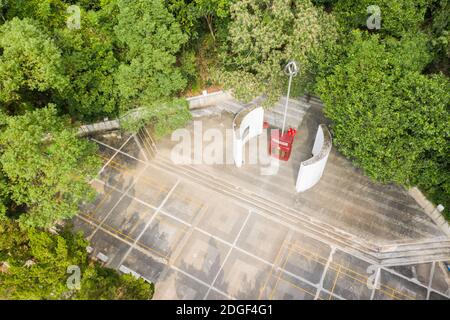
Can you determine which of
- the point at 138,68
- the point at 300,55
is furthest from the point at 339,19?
the point at 138,68

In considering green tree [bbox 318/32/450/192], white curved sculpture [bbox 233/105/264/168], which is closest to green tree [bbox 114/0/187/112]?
white curved sculpture [bbox 233/105/264/168]

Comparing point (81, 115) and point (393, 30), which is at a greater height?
point (393, 30)

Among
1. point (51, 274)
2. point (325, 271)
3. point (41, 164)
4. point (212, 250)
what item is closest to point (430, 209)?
point (325, 271)

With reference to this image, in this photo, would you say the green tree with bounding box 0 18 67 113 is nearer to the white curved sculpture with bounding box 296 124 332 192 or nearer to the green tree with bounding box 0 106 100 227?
the green tree with bounding box 0 106 100 227

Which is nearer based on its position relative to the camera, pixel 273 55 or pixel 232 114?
pixel 273 55

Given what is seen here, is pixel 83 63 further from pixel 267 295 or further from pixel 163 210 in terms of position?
pixel 267 295

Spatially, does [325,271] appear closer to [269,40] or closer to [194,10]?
[269,40]
